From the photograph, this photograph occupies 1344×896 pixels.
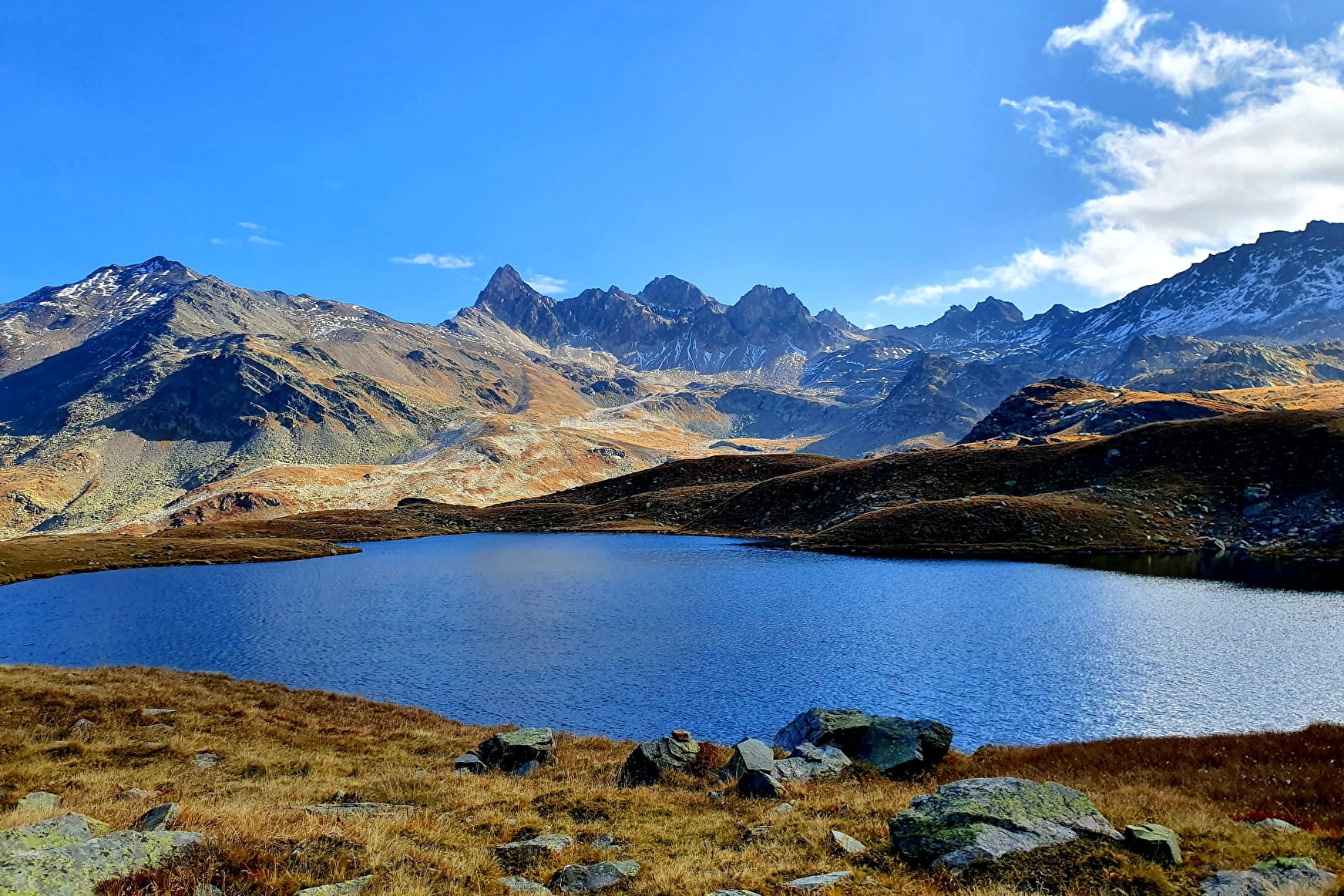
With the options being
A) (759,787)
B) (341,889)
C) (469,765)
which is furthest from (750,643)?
(341,889)

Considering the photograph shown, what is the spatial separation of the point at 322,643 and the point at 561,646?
71.9ft

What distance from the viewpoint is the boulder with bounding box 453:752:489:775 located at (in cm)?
2685

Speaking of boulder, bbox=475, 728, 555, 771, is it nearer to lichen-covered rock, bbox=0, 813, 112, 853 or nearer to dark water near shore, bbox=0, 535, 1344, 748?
dark water near shore, bbox=0, 535, 1344, 748

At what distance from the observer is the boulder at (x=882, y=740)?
26.3 metres

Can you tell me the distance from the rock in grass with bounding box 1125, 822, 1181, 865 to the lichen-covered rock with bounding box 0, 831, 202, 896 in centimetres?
1980

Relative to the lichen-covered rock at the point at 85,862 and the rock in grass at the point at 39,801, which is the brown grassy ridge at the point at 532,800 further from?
the lichen-covered rock at the point at 85,862

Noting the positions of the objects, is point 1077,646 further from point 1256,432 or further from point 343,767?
point 1256,432

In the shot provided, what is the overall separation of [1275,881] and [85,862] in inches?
866

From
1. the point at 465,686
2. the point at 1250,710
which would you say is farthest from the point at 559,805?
the point at 1250,710

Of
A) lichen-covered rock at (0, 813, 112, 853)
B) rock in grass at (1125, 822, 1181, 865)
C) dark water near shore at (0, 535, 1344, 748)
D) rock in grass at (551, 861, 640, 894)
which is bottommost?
dark water near shore at (0, 535, 1344, 748)

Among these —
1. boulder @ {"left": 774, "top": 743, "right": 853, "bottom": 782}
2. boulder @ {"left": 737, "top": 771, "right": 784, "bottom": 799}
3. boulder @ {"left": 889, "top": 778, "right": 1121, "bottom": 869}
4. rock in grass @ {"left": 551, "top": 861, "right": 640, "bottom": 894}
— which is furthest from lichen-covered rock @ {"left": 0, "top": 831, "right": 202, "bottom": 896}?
boulder @ {"left": 774, "top": 743, "right": 853, "bottom": 782}

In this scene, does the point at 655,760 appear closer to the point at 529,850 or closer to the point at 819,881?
the point at 529,850

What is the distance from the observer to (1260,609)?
6069cm

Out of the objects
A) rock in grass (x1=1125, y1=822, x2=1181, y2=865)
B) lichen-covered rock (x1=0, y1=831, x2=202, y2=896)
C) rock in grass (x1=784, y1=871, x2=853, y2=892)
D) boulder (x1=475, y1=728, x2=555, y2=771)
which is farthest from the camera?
boulder (x1=475, y1=728, x2=555, y2=771)
